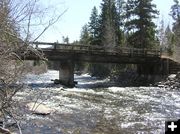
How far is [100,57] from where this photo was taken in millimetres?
43188

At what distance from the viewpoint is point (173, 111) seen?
19984 millimetres

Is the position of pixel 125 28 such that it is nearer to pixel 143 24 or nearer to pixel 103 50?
pixel 143 24

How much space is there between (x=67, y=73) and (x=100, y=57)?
4.51 m

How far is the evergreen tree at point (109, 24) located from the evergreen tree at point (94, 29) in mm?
940

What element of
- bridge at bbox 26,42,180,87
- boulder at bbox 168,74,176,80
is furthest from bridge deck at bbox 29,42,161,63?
boulder at bbox 168,74,176,80

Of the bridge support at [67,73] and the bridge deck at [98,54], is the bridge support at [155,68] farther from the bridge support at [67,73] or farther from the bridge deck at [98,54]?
the bridge support at [67,73]

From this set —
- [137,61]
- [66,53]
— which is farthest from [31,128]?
[137,61]

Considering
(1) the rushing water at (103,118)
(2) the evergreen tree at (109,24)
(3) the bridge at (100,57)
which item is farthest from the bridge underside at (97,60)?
(1) the rushing water at (103,118)

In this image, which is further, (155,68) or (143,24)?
(143,24)

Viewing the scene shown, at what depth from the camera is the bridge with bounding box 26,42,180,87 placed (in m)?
39.7

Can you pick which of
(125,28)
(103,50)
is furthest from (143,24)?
(103,50)

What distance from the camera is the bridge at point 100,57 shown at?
A: 39.7 m

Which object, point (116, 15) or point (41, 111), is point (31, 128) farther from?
point (116, 15)

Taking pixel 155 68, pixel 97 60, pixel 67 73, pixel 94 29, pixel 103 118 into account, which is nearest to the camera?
pixel 103 118
